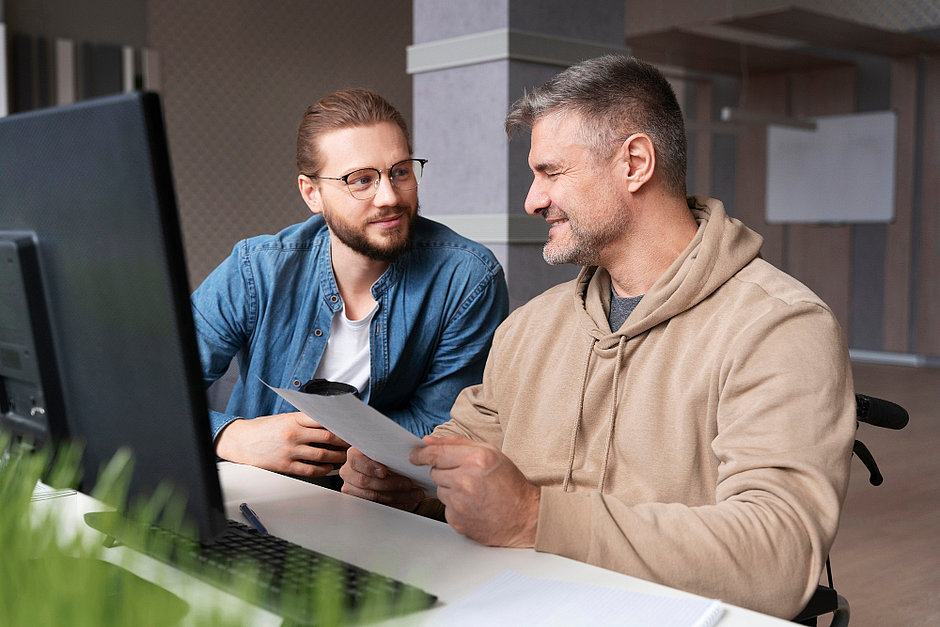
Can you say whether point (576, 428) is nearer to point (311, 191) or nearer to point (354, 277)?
point (354, 277)

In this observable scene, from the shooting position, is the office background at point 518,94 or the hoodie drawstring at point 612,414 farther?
the office background at point 518,94

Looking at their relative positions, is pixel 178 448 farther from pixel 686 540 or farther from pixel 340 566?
pixel 686 540

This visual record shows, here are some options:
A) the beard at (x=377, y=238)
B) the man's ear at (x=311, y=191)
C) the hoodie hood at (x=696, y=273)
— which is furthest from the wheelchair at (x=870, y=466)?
the man's ear at (x=311, y=191)

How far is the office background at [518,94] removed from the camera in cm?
313

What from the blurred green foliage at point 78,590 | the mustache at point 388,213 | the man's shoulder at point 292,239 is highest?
→ the mustache at point 388,213

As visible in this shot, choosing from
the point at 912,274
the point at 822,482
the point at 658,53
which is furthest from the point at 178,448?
the point at 912,274

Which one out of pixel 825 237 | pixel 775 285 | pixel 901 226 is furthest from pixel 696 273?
pixel 825 237

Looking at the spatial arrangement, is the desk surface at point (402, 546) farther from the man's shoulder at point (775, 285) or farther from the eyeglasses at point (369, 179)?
the eyeglasses at point (369, 179)

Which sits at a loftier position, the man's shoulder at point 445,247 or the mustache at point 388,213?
the mustache at point 388,213

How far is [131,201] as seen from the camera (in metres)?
0.75

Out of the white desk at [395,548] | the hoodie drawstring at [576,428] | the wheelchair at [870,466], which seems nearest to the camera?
the white desk at [395,548]

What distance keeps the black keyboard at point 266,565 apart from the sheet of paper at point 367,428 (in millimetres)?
173

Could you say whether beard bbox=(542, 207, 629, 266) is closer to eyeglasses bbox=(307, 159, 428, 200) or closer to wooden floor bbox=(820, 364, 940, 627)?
eyeglasses bbox=(307, 159, 428, 200)

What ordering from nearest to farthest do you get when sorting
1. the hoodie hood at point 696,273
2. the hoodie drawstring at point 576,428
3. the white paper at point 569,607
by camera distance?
1. the white paper at point 569,607
2. the hoodie hood at point 696,273
3. the hoodie drawstring at point 576,428
